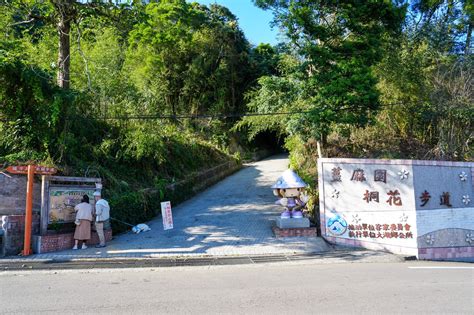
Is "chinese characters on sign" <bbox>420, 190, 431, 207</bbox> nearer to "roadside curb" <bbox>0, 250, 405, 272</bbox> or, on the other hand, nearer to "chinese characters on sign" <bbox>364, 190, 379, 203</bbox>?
"chinese characters on sign" <bbox>364, 190, 379, 203</bbox>

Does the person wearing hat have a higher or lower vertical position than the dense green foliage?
lower

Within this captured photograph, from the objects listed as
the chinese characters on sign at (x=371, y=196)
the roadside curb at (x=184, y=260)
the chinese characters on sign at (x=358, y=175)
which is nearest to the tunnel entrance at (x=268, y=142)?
the chinese characters on sign at (x=358, y=175)

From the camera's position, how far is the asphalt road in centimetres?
541

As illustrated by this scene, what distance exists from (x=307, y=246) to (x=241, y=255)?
2.03 metres

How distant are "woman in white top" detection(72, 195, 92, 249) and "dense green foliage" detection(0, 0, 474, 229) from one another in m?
1.50

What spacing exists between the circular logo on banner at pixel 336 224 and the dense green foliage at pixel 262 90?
332 centimetres

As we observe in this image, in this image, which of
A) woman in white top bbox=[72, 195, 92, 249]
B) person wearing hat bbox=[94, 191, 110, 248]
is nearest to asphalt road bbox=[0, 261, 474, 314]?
woman in white top bbox=[72, 195, 92, 249]

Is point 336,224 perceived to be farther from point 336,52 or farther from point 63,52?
point 63,52

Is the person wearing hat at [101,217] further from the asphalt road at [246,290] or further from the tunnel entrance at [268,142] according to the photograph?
the tunnel entrance at [268,142]

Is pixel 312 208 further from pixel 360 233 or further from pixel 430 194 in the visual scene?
pixel 430 194

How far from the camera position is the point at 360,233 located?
10656 mm

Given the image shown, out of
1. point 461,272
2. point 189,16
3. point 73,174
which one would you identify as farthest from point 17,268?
point 189,16

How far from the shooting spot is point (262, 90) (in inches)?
571

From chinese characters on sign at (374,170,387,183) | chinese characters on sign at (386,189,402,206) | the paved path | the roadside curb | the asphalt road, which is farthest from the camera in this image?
chinese characters on sign at (374,170,387,183)
